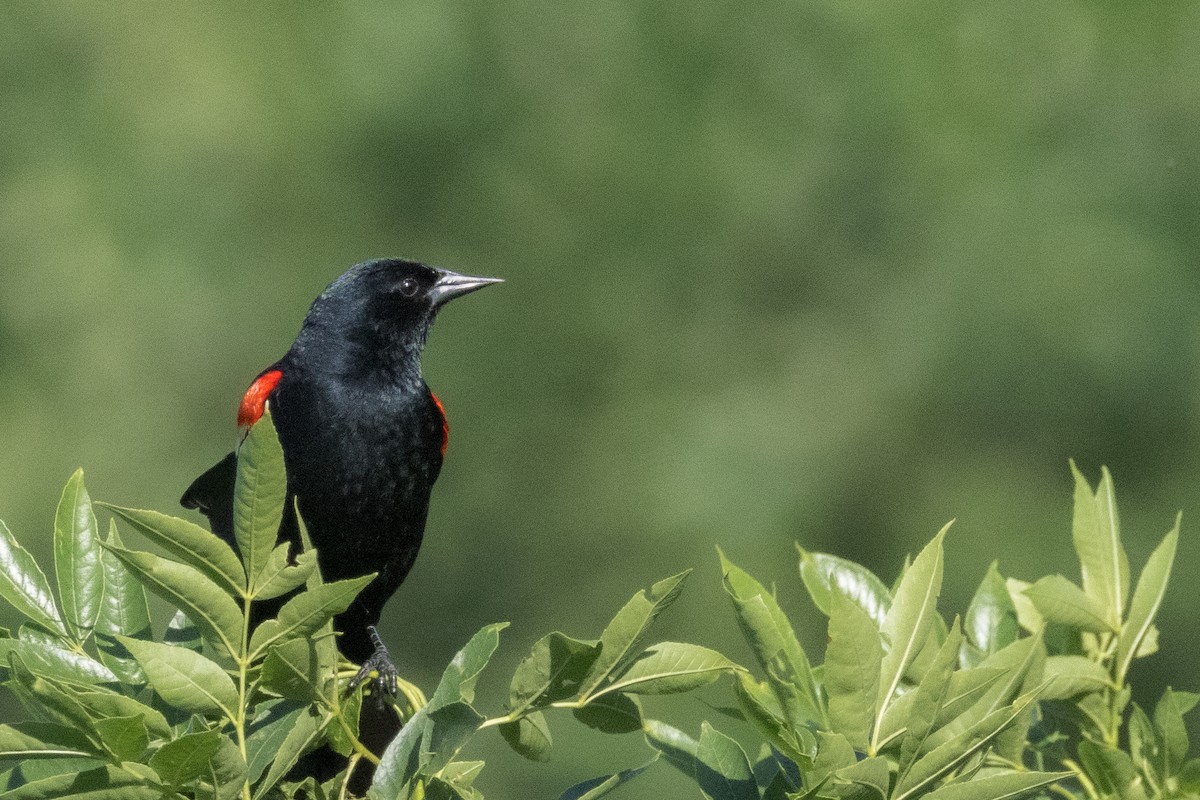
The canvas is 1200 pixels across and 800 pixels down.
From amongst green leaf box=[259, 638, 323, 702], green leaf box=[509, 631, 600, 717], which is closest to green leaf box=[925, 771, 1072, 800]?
green leaf box=[509, 631, 600, 717]

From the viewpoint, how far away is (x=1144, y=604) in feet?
6.61

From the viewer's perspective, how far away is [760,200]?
12.7m

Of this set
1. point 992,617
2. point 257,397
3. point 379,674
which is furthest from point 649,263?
point 992,617

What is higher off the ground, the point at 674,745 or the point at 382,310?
the point at 382,310

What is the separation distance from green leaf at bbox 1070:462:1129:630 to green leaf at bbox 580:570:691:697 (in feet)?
2.47

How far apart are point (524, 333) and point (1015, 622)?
397 inches

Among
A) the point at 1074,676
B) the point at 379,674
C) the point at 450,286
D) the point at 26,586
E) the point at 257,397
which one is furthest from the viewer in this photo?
the point at 450,286

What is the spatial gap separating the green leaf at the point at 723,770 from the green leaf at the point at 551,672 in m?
0.21

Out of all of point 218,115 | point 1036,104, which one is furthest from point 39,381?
point 1036,104

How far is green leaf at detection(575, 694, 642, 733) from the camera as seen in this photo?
1.65 meters

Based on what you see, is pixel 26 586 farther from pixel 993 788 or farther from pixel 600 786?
pixel 993 788

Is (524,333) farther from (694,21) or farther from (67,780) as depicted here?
(67,780)

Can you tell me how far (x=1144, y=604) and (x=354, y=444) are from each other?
1.83 m

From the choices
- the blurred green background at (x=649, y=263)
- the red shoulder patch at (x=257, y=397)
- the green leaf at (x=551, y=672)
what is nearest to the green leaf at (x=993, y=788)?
the green leaf at (x=551, y=672)
